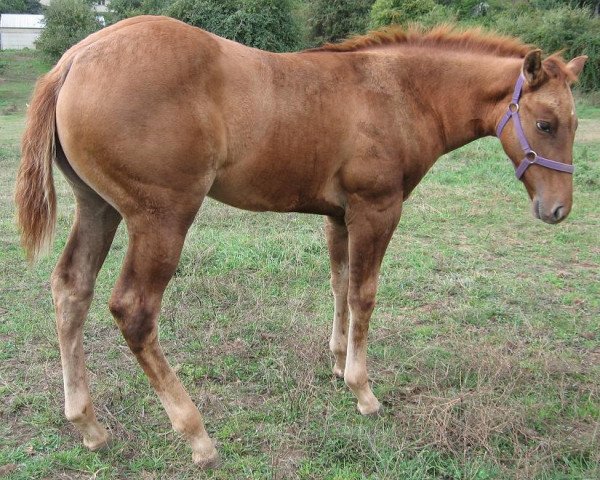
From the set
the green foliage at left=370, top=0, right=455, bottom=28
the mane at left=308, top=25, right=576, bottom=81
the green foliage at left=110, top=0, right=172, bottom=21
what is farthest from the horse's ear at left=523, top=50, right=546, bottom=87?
the green foliage at left=110, top=0, right=172, bottom=21

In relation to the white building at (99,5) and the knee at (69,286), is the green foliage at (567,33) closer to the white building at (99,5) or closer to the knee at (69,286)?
the knee at (69,286)

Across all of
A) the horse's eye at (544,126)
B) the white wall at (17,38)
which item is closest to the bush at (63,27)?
the white wall at (17,38)

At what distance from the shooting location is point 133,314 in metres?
2.65

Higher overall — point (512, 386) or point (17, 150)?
point (512, 386)

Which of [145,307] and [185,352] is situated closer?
[145,307]

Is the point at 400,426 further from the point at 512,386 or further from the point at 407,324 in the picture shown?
the point at 407,324

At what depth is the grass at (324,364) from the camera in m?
2.78

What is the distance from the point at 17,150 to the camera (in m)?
12.4

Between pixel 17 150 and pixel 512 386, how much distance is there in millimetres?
11936

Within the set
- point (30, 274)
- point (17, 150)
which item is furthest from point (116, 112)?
point (17, 150)

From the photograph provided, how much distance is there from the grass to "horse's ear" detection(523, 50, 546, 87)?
5.41 ft

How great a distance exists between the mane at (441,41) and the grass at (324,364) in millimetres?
1850

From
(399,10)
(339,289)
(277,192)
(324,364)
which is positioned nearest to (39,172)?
(277,192)

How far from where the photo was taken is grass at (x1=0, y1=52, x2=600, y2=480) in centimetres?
278
